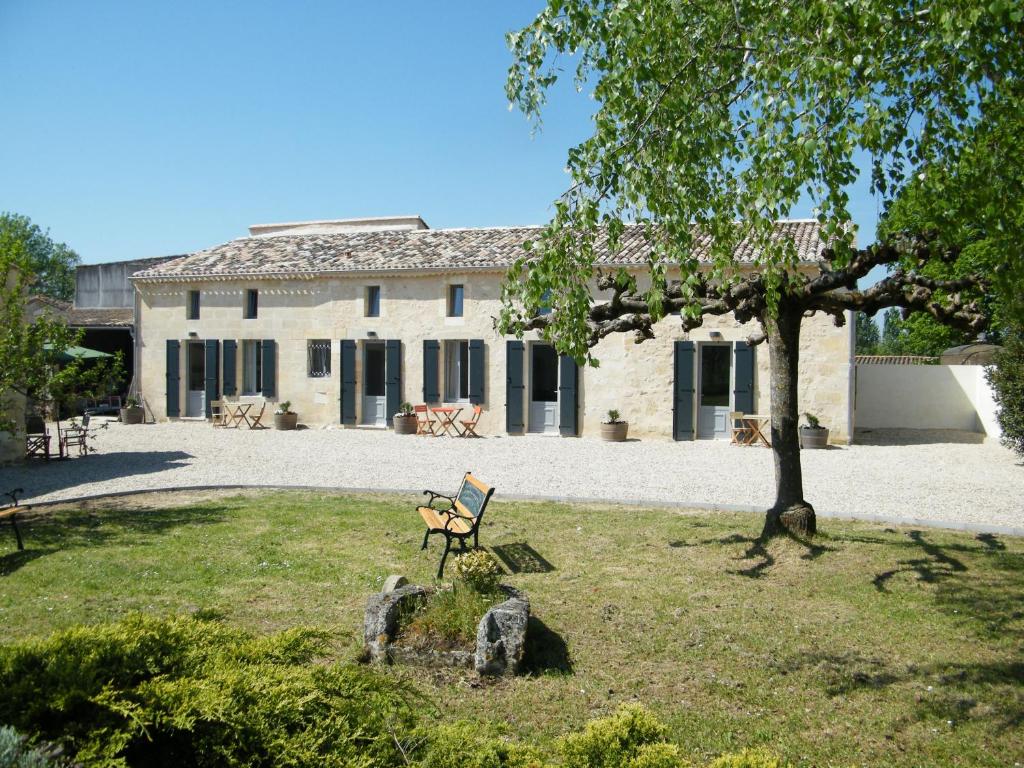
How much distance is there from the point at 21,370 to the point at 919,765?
10.3m

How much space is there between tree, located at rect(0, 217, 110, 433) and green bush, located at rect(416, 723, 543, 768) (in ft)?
27.8

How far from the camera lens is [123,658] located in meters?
2.84

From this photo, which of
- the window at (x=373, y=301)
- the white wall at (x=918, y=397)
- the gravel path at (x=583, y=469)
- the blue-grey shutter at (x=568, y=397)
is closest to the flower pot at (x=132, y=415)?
the gravel path at (x=583, y=469)

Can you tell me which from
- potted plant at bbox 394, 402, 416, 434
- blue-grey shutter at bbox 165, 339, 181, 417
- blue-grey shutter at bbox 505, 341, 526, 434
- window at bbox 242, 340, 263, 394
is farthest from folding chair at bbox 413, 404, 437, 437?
blue-grey shutter at bbox 165, 339, 181, 417

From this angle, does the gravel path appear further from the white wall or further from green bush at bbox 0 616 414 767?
green bush at bbox 0 616 414 767

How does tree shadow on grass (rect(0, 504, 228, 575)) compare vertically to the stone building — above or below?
below

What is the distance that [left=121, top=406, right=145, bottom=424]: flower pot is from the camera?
861 inches

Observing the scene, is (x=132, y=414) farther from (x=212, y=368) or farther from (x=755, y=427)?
(x=755, y=427)

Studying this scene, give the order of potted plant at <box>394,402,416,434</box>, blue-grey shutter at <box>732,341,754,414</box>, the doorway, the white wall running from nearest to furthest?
blue-grey shutter at <box>732,341,754,414</box>, potted plant at <box>394,402,416,434</box>, the white wall, the doorway

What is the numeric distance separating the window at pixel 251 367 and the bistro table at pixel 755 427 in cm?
1406

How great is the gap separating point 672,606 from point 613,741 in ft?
9.91

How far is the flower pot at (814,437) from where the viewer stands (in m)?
15.9

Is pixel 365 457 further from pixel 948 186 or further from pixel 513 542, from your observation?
pixel 948 186

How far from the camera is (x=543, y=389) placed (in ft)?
63.3
